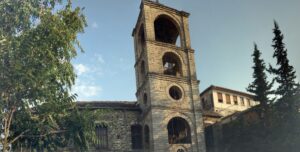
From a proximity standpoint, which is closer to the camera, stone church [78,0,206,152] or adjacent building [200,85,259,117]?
stone church [78,0,206,152]

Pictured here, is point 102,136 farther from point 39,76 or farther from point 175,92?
point 39,76

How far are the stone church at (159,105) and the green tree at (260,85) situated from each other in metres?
4.58

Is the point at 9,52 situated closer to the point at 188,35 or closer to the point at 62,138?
the point at 62,138

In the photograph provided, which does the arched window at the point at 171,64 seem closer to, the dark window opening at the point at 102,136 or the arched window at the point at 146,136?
the arched window at the point at 146,136

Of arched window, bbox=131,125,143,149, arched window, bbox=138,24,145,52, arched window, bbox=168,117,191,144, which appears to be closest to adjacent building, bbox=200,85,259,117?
arched window, bbox=168,117,191,144

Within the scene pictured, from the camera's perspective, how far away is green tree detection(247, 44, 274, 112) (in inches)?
971

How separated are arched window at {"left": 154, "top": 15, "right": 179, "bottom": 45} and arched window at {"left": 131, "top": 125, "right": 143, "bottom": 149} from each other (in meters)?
8.92

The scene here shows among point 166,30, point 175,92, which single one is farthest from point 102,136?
point 166,30

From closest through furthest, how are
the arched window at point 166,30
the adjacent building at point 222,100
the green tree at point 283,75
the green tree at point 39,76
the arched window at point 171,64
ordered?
the green tree at point 39,76 → the green tree at point 283,75 → the arched window at point 171,64 → the arched window at point 166,30 → the adjacent building at point 222,100

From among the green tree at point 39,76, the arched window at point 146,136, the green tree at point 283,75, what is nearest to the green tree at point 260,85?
the green tree at point 283,75

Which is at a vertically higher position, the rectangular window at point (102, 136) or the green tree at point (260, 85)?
the green tree at point (260, 85)

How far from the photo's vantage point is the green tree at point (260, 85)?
24656 millimetres

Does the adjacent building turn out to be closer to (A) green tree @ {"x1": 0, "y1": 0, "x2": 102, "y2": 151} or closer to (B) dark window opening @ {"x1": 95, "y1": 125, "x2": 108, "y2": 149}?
(B) dark window opening @ {"x1": 95, "y1": 125, "x2": 108, "y2": 149}

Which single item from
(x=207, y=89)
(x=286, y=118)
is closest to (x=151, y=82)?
(x=286, y=118)
